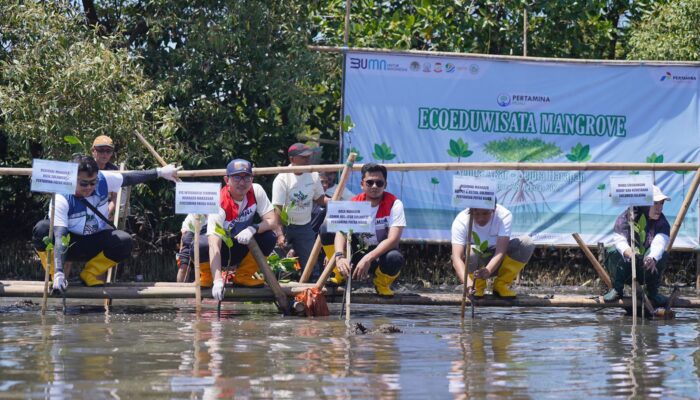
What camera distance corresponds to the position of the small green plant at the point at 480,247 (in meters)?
10.6

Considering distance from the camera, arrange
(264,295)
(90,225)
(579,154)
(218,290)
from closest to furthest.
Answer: (218,290) < (90,225) < (264,295) < (579,154)

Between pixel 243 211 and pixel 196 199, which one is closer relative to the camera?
pixel 196 199

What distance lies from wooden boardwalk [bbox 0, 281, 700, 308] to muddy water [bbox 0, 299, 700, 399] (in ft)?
0.50

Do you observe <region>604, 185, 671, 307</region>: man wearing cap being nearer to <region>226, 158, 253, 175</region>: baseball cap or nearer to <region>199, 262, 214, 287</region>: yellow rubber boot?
<region>226, 158, 253, 175</region>: baseball cap

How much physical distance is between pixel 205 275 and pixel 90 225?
3.56 ft

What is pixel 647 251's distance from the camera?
10.9 metres

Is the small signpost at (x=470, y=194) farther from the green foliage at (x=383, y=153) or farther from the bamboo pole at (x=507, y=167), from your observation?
the green foliage at (x=383, y=153)

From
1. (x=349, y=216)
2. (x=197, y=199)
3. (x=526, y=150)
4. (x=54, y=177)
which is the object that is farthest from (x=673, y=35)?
(x=54, y=177)

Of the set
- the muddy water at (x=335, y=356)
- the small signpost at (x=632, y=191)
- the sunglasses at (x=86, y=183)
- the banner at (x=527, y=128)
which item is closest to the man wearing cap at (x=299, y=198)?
the banner at (x=527, y=128)

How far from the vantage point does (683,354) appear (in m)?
8.20

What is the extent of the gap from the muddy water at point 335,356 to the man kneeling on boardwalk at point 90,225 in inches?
18.8

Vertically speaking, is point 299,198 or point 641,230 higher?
point 299,198

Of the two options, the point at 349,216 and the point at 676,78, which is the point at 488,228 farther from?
the point at 676,78

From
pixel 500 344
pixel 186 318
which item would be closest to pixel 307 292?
pixel 186 318
